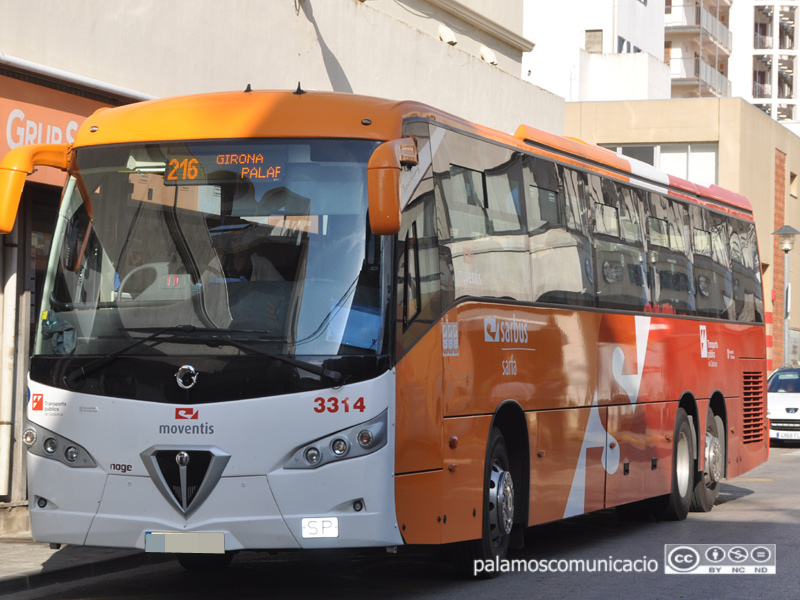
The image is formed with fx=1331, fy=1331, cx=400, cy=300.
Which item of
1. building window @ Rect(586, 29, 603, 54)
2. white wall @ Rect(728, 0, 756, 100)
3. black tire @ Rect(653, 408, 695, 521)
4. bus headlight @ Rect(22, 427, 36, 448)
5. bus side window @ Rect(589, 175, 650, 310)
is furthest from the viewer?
white wall @ Rect(728, 0, 756, 100)

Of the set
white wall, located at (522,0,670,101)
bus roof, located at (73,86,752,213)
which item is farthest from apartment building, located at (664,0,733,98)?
bus roof, located at (73,86,752,213)

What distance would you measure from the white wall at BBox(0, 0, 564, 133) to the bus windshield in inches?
160

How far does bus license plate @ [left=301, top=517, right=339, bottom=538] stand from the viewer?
7.98 m

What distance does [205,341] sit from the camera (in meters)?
8.10

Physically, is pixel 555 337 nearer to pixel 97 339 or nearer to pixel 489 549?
pixel 489 549

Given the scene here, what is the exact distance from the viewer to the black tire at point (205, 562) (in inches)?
418

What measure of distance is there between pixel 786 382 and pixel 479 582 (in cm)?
2175

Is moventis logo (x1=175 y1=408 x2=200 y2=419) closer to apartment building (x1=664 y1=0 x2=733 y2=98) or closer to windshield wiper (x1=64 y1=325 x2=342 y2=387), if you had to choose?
windshield wiper (x1=64 y1=325 x2=342 y2=387)

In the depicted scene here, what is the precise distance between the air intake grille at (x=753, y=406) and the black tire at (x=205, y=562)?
27.0ft

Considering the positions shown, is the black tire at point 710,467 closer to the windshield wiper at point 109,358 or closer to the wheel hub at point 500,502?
the wheel hub at point 500,502

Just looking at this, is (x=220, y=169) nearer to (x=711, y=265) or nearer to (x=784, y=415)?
(x=711, y=265)

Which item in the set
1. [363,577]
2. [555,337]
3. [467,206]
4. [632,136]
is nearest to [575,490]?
[555,337]

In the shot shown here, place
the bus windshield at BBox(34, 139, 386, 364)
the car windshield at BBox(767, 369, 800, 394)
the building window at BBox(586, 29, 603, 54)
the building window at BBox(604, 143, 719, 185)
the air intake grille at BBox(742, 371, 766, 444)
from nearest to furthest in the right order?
the bus windshield at BBox(34, 139, 386, 364) → the air intake grille at BBox(742, 371, 766, 444) → the car windshield at BBox(767, 369, 800, 394) → the building window at BBox(604, 143, 719, 185) → the building window at BBox(586, 29, 603, 54)
